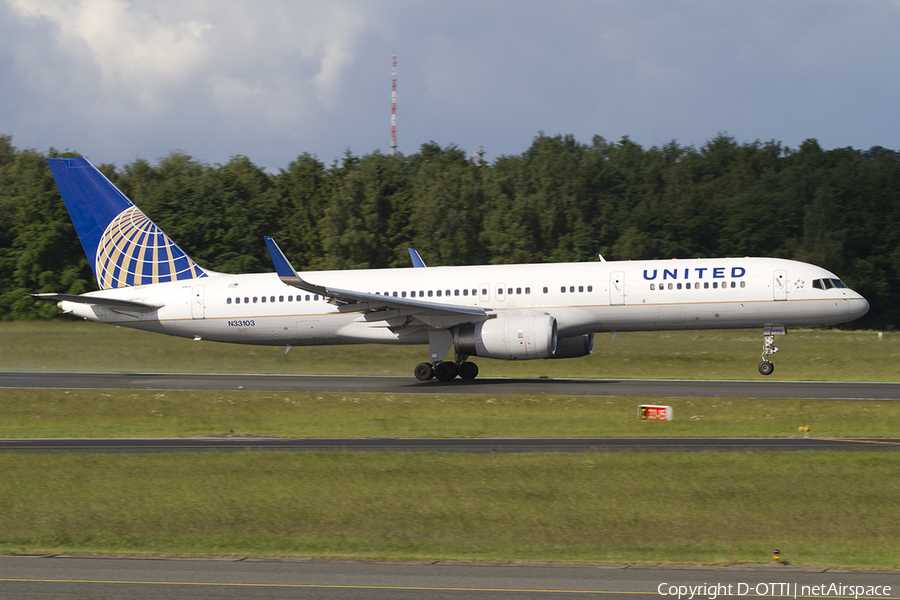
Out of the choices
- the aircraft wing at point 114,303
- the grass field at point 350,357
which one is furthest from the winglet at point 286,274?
the grass field at point 350,357

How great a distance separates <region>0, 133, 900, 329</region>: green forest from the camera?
6644 cm

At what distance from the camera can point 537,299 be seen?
3381 cm

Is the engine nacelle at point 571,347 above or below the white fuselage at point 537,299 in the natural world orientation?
below

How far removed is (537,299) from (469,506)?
18.7m

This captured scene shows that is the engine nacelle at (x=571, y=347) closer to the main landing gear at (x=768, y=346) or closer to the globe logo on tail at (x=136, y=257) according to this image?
the main landing gear at (x=768, y=346)

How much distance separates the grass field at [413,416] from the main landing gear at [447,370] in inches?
176

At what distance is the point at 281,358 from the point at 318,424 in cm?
1843

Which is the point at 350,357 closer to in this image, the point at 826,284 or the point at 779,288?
the point at 779,288

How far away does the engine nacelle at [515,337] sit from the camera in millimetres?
31328

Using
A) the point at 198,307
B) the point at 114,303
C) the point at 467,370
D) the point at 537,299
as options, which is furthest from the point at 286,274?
the point at 114,303

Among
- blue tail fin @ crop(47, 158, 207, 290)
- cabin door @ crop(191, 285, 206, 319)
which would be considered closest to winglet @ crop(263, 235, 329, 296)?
cabin door @ crop(191, 285, 206, 319)

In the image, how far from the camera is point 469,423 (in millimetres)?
25078

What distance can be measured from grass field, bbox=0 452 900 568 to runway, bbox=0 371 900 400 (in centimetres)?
1044

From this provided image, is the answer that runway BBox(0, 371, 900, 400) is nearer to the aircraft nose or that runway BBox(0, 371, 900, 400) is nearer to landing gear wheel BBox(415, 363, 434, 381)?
landing gear wheel BBox(415, 363, 434, 381)
